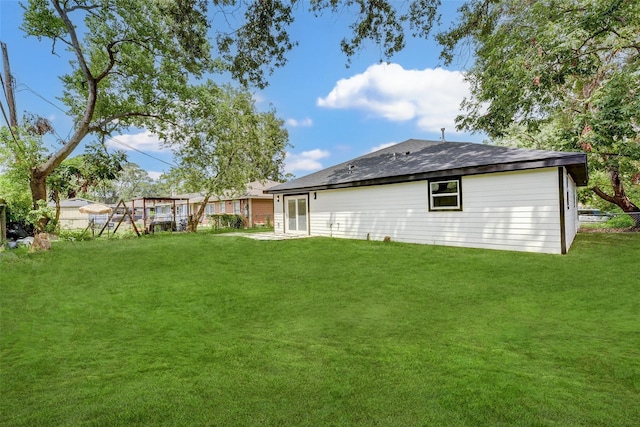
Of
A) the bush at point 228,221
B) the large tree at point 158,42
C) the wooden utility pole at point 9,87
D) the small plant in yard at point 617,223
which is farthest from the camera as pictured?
the bush at point 228,221

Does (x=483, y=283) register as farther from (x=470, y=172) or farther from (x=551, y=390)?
(x=470, y=172)

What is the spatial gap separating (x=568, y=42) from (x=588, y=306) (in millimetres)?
9036

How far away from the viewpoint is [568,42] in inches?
387

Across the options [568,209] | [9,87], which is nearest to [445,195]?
[568,209]

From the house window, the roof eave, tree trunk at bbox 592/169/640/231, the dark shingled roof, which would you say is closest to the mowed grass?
the roof eave

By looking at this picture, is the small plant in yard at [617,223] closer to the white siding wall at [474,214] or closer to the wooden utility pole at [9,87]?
the white siding wall at [474,214]

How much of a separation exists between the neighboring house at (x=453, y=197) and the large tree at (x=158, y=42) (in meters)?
4.34

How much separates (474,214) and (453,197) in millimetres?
815

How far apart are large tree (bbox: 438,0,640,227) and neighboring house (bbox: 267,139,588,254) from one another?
5.77 feet

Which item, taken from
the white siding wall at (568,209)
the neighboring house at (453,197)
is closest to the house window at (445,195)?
the neighboring house at (453,197)

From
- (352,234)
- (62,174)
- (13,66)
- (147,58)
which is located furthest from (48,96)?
(352,234)

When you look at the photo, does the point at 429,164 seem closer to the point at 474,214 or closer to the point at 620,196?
the point at 474,214

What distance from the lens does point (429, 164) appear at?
37.0 ft

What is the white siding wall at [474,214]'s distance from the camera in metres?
8.66
